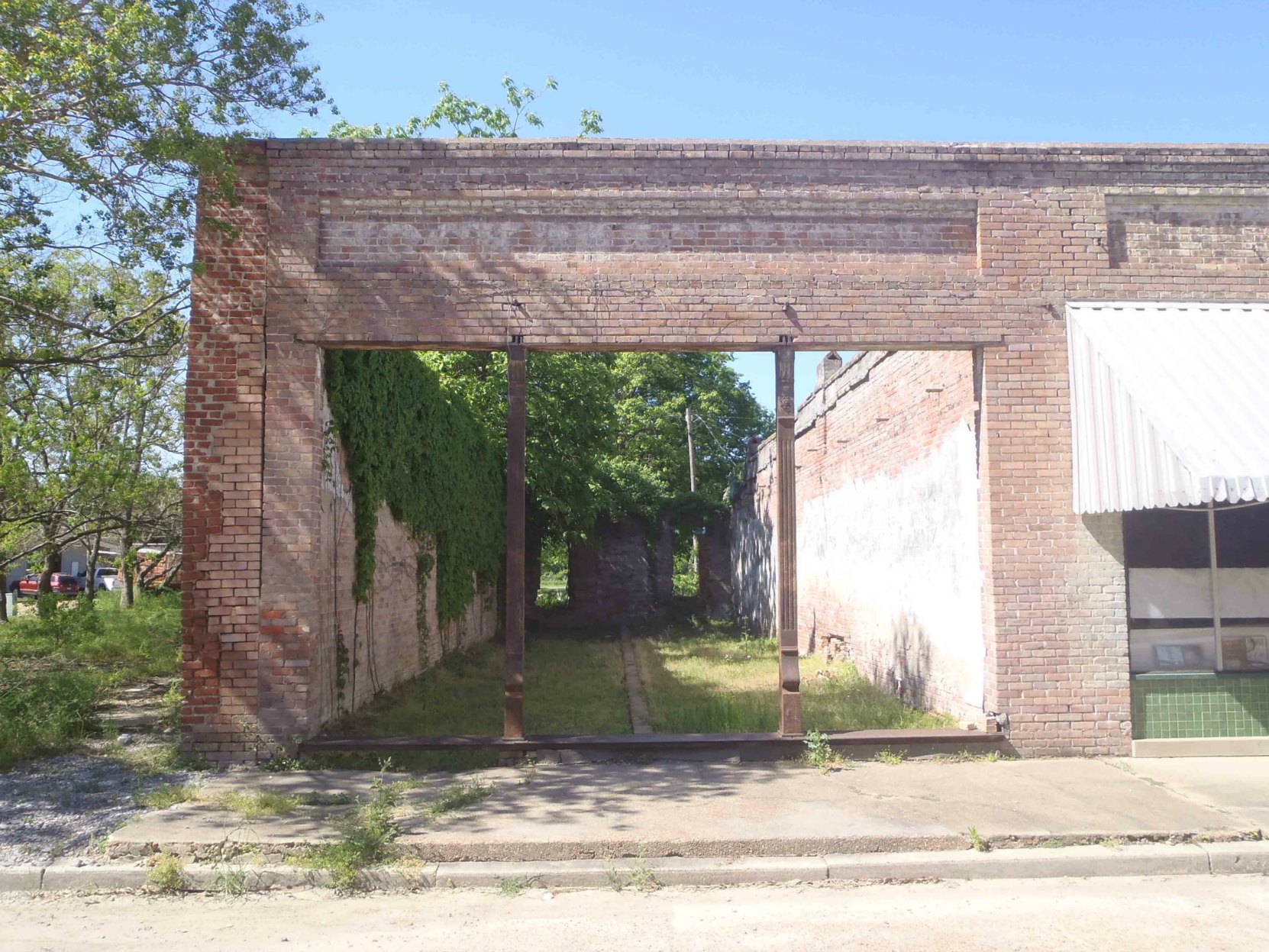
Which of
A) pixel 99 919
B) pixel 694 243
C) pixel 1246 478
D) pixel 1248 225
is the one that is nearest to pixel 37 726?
pixel 99 919

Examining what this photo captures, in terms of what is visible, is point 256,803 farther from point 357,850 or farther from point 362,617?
point 362,617

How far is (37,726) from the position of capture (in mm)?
8289

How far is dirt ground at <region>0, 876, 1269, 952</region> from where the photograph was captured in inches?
189

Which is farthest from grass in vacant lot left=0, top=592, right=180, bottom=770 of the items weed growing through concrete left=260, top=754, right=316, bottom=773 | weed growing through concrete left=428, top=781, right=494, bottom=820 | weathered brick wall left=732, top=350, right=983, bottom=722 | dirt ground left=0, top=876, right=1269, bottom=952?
weathered brick wall left=732, top=350, right=983, bottom=722

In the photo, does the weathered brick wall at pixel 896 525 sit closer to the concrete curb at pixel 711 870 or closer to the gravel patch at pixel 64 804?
the concrete curb at pixel 711 870

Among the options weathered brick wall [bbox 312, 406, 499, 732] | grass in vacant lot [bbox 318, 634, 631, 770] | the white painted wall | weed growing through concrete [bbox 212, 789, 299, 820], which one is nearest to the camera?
weed growing through concrete [bbox 212, 789, 299, 820]

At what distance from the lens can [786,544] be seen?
8.45 m

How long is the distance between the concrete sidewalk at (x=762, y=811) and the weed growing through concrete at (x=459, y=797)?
89 millimetres

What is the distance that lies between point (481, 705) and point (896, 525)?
5.48 m

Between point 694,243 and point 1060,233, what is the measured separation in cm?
328

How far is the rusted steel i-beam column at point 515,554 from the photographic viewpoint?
811cm

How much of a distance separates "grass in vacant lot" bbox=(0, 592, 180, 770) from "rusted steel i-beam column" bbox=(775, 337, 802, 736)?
6233 mm

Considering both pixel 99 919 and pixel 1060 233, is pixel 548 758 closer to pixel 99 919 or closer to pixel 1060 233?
pixel 99 919

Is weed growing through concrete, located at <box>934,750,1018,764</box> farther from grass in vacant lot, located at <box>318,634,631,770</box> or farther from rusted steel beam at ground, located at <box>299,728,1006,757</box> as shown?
grass in vacant lot, located at <box>318,634,631,770</box>
